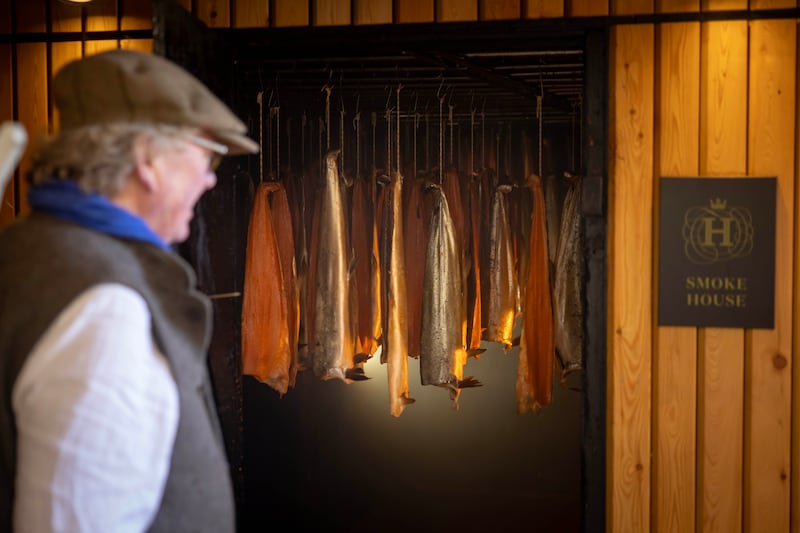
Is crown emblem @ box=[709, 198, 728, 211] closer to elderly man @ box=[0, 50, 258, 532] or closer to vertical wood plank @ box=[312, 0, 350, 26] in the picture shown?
vertical wood plank @ box=[312, 0, 350, 26]

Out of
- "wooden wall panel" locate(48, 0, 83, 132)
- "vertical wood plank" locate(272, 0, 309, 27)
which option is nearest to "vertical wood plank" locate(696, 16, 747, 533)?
"vertical wood plank" locate(272, 0, 309, 27)

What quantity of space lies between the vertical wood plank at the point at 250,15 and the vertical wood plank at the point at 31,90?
0.89 meters

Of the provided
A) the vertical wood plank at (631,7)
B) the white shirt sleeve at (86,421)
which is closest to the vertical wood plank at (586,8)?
the vertical wood plank at (631,7)

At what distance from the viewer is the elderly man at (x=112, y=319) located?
1.18 meters

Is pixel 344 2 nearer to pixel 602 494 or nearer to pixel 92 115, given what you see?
pixel 92 115

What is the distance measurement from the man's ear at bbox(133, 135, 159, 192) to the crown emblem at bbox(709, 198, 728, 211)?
227 centimetres

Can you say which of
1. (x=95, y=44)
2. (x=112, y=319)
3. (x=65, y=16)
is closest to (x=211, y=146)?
(x=112, y=319)

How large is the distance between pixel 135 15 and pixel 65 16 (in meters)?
0.33

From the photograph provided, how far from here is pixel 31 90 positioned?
131 inches

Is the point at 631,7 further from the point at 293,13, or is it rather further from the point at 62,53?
the point at 62,53

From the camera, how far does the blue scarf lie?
52.8 inches

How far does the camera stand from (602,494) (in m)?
3.05

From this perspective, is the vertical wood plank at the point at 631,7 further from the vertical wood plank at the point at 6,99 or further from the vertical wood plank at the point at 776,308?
the vertical wood plank at the point at 6,99

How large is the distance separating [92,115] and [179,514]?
0.79 meters
